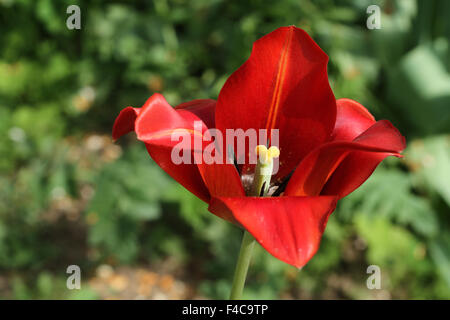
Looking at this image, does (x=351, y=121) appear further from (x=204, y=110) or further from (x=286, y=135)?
(x=204, y=110)

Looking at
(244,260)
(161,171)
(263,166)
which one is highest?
(161,171)

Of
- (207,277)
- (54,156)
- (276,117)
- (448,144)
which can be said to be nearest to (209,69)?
(54,156)

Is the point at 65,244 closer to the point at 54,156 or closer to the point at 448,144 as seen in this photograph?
the point at 54,156

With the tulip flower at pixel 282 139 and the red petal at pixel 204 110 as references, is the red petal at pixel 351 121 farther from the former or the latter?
the red petal at pixel 204 110

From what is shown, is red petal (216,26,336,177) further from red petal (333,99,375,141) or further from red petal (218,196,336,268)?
red petal (218,196,336,268)

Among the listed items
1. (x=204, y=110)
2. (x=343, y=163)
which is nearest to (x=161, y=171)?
(x=204, y=110)

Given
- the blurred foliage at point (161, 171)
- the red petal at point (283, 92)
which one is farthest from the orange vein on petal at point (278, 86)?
the blurred foliage at point (161, 171)
